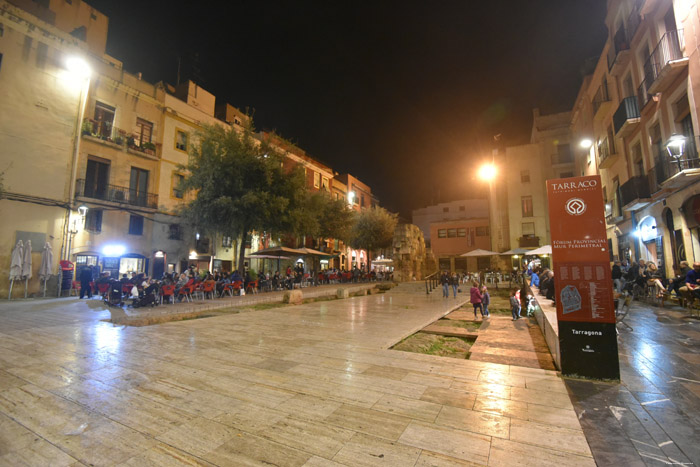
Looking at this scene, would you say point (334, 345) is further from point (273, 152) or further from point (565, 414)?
point (273, 152)

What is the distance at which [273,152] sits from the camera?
17.0 metres

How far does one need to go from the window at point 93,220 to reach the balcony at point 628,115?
87.5 ft

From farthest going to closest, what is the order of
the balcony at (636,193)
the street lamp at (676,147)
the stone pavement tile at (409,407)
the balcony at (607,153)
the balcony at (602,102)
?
the balcony at (602,102)
the balcony at (607,153)
the balcony at (636,193)
the street lamp at (676,147)
the stone pavement tile at (409,407)

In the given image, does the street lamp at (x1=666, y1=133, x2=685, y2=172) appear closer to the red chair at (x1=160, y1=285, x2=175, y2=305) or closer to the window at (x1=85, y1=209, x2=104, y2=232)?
the red chair at (x1=160, y1=285, x2=175, y2=305)

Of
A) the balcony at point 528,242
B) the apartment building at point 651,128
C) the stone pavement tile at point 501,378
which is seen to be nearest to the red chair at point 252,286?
the stone pavement tile at point 501,378

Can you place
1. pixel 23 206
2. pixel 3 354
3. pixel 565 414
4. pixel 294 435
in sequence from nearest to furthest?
pixel 294 435, pixel 565 414, pixel 3 354, pixel 23 206

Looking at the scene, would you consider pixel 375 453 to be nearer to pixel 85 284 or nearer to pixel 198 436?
pixel 198 436

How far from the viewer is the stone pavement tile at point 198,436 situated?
7.93 feet

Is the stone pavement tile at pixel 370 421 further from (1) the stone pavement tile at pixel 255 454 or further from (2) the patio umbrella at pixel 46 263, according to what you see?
(2) the patio umbrella at pixel 46 263

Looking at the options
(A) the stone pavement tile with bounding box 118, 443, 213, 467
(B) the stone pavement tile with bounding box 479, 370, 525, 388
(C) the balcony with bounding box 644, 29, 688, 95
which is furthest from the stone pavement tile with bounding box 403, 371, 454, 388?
(C) the balcony with bounding box 644, 29, 688, 95

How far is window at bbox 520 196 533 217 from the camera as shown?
3100 cm

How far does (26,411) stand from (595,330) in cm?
616

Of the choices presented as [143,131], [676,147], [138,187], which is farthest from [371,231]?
[676,147]

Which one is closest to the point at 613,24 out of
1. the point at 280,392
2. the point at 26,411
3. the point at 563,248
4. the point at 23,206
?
the point at 563,248
